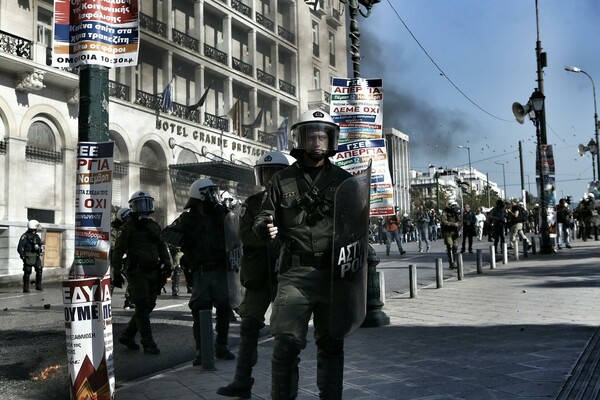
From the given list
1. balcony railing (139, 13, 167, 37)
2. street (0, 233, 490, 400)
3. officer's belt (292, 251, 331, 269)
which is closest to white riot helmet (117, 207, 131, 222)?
street (0, 233, 490, 400)

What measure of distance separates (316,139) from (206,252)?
267cm

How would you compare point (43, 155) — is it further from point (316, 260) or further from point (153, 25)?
point (316, 260)

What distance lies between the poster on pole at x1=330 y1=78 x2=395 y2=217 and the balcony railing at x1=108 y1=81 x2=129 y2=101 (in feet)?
55.3

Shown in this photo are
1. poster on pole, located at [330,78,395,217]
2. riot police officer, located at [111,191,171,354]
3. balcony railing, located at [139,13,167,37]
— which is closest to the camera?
riot police officer, located at [111,191,171,354]

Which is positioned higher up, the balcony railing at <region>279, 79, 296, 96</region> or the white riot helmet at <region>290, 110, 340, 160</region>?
the balcony railing at <region>279, 79, 296, 96</region>

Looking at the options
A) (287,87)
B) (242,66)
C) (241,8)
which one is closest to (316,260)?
(241,8)

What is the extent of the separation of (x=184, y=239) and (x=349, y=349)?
183 centimetres

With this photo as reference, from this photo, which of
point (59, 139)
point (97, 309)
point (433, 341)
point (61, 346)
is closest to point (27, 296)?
point (61, 346)

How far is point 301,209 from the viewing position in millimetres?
3717

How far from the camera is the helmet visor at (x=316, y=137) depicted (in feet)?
12.6

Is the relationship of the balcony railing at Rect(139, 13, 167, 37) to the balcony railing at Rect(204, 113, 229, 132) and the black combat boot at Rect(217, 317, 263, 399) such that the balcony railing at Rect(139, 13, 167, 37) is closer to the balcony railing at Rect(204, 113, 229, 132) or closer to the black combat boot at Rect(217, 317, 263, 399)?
the balcony railing at Rect(204, 113, 229, 132)

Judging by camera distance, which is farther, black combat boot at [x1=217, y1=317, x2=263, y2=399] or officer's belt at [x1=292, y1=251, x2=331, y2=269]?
black combat boot at [x1=217, y1=317, x2=263, y2=399]

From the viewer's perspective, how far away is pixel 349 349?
6414 mm

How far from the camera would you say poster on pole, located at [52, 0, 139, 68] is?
4.20 meters
